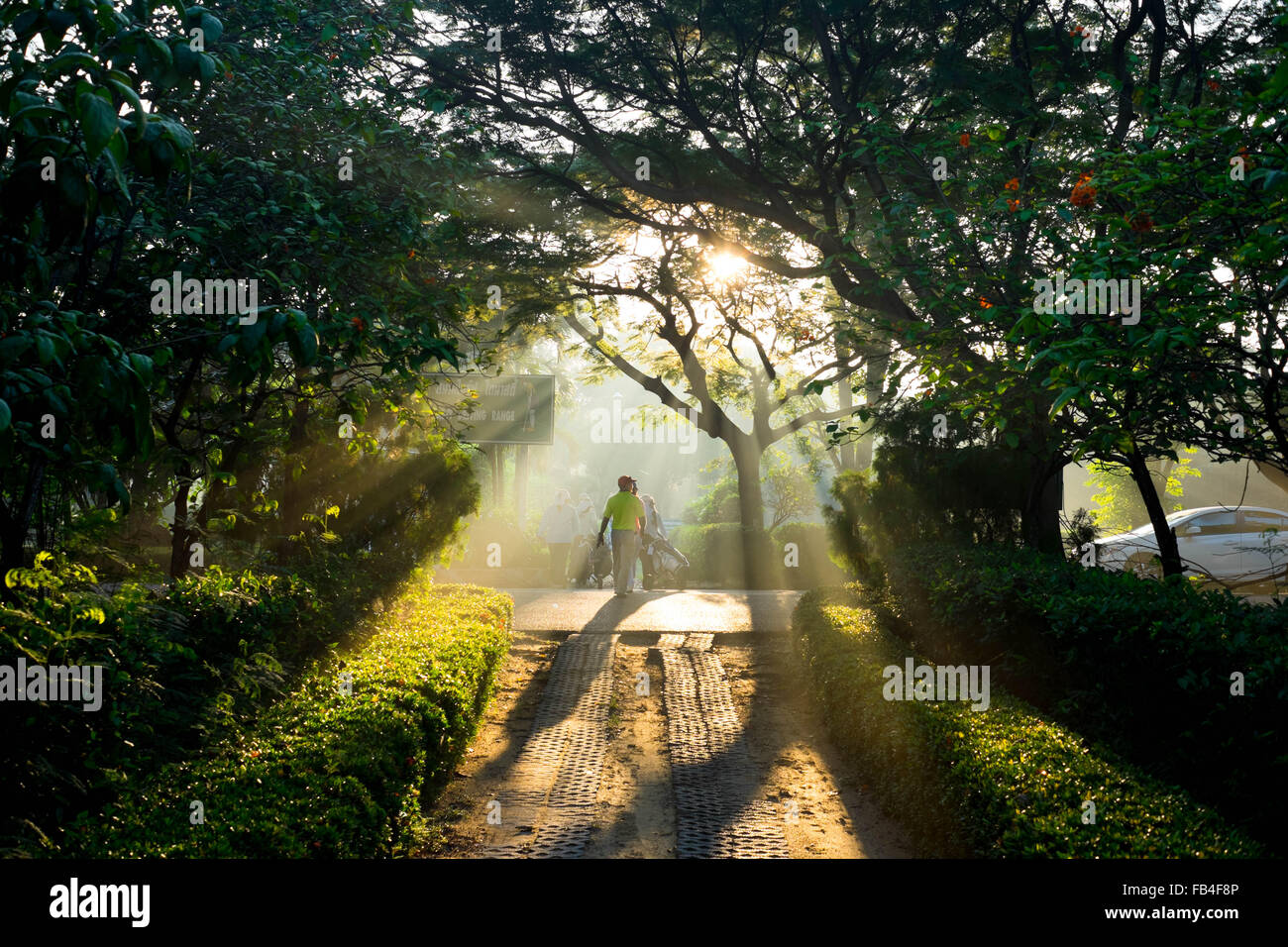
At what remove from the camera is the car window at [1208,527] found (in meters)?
19.3

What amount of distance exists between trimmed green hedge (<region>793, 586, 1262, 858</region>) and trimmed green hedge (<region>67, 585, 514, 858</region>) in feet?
9.04

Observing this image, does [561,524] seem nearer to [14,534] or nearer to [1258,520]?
[1258,520]

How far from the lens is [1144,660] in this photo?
555cm

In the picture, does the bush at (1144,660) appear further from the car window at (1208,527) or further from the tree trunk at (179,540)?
the car window at (1208,527)

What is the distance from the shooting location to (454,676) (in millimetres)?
6926

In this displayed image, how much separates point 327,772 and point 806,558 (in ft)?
61.8

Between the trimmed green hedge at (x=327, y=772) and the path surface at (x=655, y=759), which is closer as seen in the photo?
the trimmed green hedge at (x=327, y=772)

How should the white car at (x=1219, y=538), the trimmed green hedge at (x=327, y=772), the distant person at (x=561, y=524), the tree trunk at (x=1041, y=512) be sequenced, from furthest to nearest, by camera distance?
the distant person at (x=561, y=524) → the white car at (x=1219, y=538) → the tree trunk at (x=1041, y=512) → the trimmed green hedge at (x=327, y=772)

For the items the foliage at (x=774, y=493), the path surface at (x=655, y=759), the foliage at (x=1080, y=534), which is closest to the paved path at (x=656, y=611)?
the path surface at (x=655, y=759)

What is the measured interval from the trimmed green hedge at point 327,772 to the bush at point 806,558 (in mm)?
14231

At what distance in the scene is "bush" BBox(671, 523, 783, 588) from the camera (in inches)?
833

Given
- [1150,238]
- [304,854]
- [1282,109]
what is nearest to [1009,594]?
[1150,238]

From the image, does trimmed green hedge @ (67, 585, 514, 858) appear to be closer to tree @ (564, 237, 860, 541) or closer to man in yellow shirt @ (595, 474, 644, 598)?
man in yellow shirt @ (595, 474, 644, 598)

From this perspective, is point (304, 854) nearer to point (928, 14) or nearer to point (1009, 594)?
point (1009, 594)
